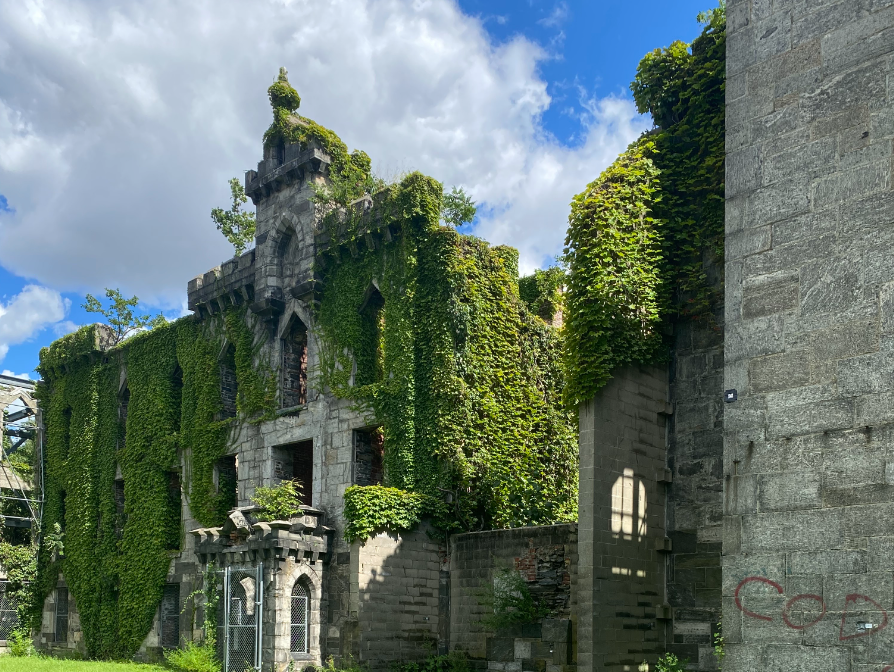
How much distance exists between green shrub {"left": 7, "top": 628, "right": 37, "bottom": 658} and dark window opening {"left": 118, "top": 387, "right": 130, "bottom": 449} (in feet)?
21.5

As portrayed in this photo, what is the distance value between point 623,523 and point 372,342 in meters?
8.84

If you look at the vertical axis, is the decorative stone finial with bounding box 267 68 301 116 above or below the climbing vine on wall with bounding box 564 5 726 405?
above

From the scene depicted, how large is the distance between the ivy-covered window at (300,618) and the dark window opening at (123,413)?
38.6 ft

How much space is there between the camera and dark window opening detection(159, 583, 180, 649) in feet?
80.1

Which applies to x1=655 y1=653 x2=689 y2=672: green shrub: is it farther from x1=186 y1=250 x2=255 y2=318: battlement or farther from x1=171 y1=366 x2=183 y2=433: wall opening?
x1=171 y1=366 x2=183 y2=433: wall opening

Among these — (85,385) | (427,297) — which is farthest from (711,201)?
(85,385)

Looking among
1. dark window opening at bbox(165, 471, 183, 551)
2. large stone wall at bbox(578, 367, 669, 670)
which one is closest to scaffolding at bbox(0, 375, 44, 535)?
dark window opening at bbox(165, 471, 183, 551)

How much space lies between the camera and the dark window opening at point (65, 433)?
101 feet

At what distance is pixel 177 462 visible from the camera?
83.1 feet

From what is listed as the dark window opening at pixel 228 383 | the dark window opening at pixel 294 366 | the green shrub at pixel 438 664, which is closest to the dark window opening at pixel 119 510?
the dark window opening at pixel 228 383

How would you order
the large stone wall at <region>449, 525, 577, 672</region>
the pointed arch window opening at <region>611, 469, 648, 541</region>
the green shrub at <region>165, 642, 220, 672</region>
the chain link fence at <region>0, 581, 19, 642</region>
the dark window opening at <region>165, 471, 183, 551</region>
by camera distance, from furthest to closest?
1. the chain link fence at <region>0, 581, 19, 642</region>
2. the dark window opening at <region>165, 471, 183, 551</region>
3. the green shrub at <region>165, 642, 220, 672</region>
4. the large stone wall at <region>449, 525, 577, 672</region>
5. the pointed arch window opening at <region>611, 469, 648, 541</region>

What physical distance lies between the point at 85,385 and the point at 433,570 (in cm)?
1609

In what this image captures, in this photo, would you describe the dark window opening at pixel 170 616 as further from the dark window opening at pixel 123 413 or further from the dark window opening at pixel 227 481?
the dark window opening at pixel 123 413

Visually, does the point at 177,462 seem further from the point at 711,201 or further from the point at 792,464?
the point at 792,464
